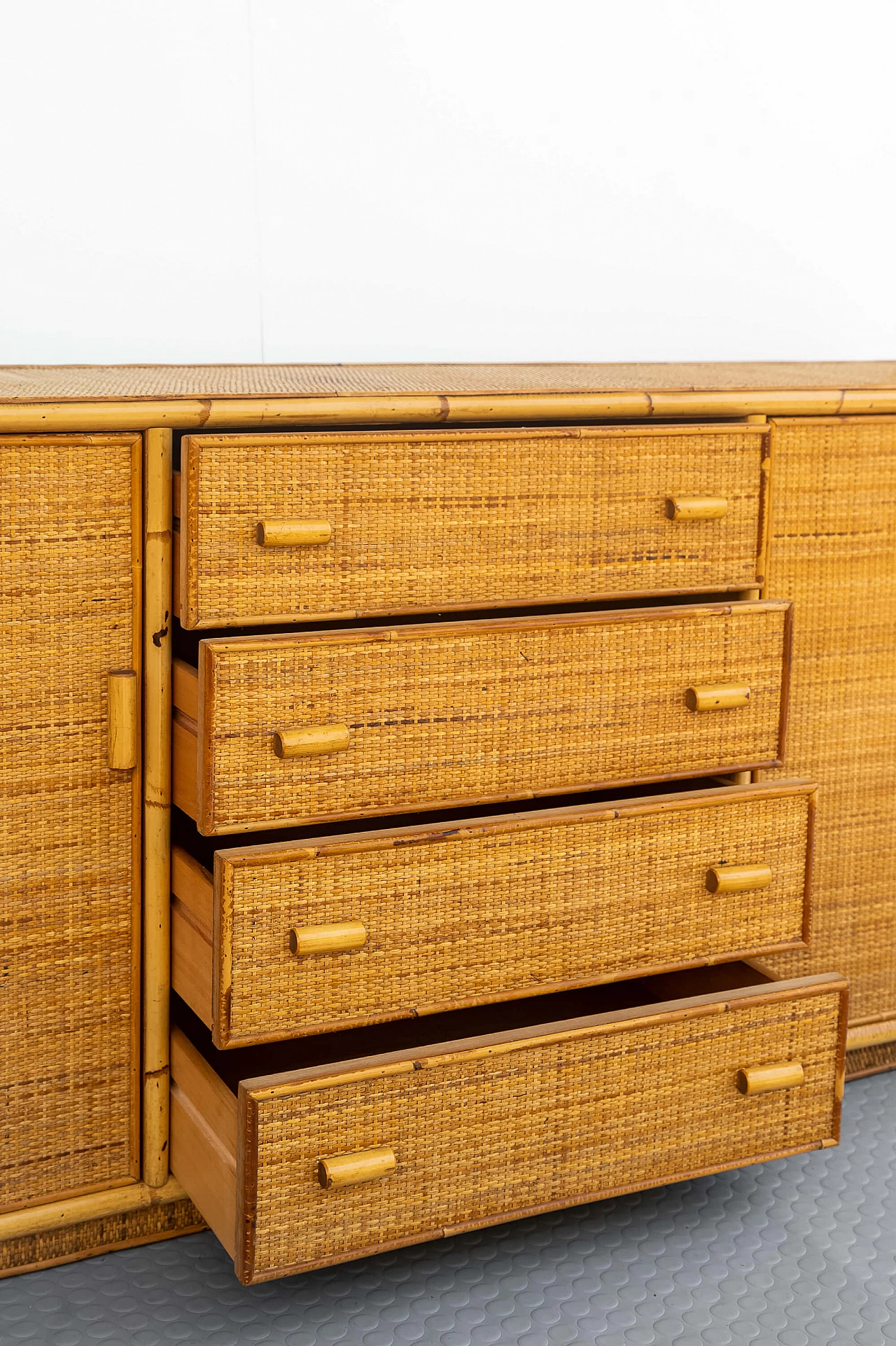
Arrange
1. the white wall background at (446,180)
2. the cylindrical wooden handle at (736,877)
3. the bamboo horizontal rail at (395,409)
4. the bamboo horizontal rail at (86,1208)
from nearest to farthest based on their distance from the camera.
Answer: the bamboo horizontal rail at (395,409) → the bamboo horizontal rail at (86,1208) → the cylindrical wooden handle at (736,877) → the white wall background at (446,180)

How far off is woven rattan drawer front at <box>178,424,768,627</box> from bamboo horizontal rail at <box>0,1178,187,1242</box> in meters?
0.56

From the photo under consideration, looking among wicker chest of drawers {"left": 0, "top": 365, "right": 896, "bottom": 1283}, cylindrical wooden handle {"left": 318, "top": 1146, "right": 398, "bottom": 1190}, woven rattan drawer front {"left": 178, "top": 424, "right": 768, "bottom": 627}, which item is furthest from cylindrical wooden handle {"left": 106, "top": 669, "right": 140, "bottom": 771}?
cylindrical wooden handle {"left": 318, "top": 1146, "right": 398, "bottom": 1190}

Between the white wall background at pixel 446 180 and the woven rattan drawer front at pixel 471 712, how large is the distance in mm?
655

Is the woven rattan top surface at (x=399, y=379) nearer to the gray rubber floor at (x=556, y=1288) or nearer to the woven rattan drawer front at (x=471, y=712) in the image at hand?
the woven rattan drawer front at (x=471, y=712)

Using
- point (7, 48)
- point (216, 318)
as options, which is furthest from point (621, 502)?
point (7, 48)

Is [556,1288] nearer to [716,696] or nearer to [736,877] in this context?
[736,877]

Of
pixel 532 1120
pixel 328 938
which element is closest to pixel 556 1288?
pixel 532 1120

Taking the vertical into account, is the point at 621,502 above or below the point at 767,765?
above

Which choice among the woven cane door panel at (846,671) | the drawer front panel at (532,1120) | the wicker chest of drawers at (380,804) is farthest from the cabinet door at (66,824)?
the woven cane door panel at (846,671)

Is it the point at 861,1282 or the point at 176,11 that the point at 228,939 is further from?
the point at 176,11

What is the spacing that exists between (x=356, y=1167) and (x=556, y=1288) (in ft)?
0.87

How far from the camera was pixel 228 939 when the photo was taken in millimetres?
1136

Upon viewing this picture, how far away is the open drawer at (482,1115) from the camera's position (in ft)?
3.74

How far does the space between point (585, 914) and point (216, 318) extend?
88 centimetres
